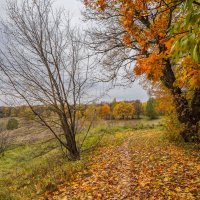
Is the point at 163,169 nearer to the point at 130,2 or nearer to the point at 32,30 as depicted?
the point at 130,2

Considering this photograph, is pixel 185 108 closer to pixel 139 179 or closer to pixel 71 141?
pixel 71 141

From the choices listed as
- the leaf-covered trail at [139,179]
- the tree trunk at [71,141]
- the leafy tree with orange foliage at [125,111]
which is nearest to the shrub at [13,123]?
the tree trunk at [71,141]

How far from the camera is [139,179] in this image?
24.6 ft

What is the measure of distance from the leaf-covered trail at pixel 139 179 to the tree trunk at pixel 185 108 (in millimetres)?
2494

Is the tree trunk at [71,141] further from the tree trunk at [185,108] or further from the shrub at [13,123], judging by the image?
the tree trunk at [185,108]

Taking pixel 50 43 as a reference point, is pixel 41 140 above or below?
below

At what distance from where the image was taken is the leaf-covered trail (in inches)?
251

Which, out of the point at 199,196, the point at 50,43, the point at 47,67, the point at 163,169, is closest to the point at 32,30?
the point at 50,43

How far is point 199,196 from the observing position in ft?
19.1

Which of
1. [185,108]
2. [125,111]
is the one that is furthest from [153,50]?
[125,111]

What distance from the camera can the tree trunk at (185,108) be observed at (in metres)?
12.2

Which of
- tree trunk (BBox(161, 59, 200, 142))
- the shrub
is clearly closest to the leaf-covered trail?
tree trunk (BBox(161, 59, 200, 142))

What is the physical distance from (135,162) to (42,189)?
3.69m

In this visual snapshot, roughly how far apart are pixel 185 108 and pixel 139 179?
600 centimetres
